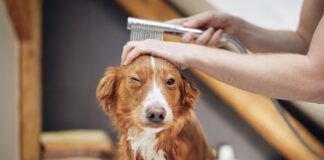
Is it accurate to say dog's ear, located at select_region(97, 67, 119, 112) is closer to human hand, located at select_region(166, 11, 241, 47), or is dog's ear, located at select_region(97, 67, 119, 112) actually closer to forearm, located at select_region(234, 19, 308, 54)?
human hand, located at select_region(166, 11, 241, 47)

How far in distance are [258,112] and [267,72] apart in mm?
313

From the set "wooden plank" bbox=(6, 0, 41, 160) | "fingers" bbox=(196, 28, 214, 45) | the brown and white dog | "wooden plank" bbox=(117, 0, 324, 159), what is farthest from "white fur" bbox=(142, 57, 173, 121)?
"wooden plank" bbox=(6, 0, 41, 160)

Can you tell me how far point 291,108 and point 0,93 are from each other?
26.4 inches

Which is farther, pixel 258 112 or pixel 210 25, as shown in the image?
pixel 258 112

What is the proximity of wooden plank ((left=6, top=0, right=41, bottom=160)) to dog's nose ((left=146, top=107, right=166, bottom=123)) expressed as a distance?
1.06 feet

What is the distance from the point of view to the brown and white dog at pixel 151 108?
75 cm

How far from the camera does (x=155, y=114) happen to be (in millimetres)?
747

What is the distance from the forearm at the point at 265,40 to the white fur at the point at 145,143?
269 millimetres

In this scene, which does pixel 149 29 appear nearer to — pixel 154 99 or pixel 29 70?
pixel 154 99

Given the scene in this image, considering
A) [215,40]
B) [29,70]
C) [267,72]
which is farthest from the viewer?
[29,70]

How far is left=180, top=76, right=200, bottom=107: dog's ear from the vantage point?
0.79 metres

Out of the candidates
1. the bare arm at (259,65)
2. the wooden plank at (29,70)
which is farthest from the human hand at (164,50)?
the wooden plank at (29,70)

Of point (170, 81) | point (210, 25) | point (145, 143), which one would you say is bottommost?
point (145, 143)

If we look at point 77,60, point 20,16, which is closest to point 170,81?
point 77,60
